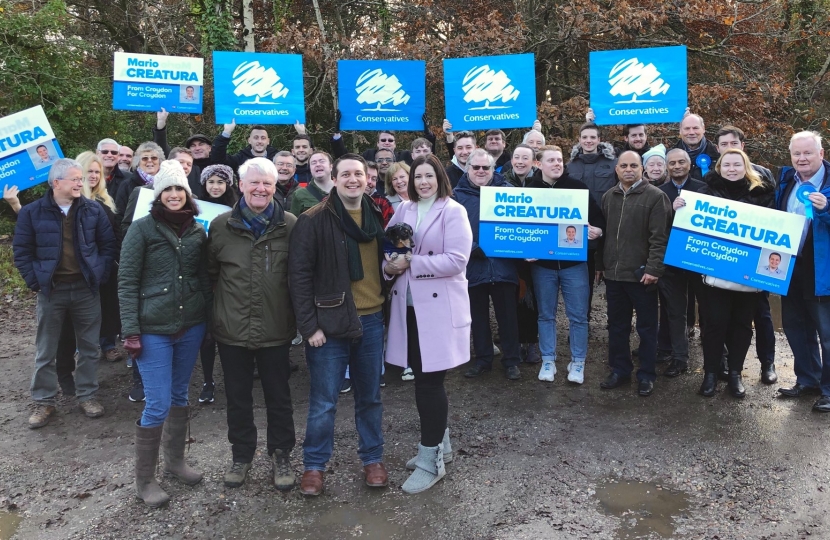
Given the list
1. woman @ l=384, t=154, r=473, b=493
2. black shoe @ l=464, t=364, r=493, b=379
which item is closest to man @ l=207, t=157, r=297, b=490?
woman @ l=384, t=154, r=473, b=493

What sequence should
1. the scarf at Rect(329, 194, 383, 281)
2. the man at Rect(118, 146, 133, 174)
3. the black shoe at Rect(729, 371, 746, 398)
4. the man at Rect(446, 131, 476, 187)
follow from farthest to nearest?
the man at Rect(118, 146, 133, 174)
the man at Rect(446, 131, 476, 187)
the black shoe at Rect(729, 371, 746, 398)
the scarf at Rect(329, 194, 383, 281)

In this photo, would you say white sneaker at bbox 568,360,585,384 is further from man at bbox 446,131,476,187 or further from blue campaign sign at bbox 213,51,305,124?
blue campaign sign at bbox 213,51,305,124

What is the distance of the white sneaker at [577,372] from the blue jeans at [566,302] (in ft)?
0.18

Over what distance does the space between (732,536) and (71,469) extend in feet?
14.6

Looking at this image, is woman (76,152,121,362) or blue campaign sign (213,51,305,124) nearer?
woman (76,152,121,362)

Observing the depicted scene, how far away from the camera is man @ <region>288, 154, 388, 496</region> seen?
3.90m

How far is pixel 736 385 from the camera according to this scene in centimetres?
564

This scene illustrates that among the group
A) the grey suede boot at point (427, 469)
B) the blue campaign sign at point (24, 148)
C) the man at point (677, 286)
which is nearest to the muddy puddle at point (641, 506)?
the grey suede boot at point (427, 469)

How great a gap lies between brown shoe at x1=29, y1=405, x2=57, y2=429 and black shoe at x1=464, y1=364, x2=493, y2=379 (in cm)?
380

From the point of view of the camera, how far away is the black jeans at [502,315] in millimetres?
6234

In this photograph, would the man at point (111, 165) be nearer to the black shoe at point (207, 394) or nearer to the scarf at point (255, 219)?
the black shoe at point (207, 394)

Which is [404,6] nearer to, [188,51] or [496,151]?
[188,51]

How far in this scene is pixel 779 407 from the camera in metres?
5.40

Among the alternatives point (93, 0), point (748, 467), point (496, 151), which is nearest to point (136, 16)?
point (93, 0)
